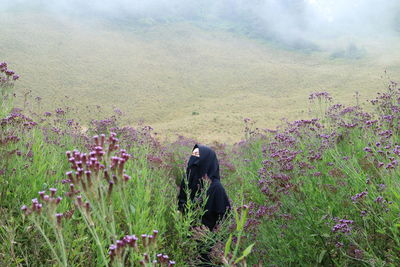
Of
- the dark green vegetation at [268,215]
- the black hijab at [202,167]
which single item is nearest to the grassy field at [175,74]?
the black hijab at [202,167]

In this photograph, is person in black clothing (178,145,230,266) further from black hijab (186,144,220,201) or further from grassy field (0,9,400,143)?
grassy field (0,9,400,143)

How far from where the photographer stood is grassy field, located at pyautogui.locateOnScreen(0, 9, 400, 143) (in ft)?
111

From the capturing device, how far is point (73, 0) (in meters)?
83.5

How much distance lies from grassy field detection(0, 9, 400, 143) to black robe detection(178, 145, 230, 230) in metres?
19.4

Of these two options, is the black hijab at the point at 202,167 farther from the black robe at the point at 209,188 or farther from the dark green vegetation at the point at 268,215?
the dark green vegetation at the point at 268,215

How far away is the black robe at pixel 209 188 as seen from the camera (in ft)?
13.1

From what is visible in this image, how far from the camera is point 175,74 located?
169 ft

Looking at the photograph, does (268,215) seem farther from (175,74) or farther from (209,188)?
(175,74)

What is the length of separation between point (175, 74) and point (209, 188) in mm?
48682

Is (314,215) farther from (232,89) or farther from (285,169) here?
(232,89)

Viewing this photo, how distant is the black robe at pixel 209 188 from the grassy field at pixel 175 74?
19395 millimetres

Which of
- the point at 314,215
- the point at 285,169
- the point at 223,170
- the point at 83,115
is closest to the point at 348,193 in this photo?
the point at 314,215

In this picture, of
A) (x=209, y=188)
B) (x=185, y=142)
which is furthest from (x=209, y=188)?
(x=185, y=142)

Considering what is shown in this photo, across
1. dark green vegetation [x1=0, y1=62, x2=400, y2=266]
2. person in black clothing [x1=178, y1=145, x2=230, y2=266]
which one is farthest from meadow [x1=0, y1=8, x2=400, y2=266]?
person in black clothing [x1=178, y1=145, x2=230, y2=266]
